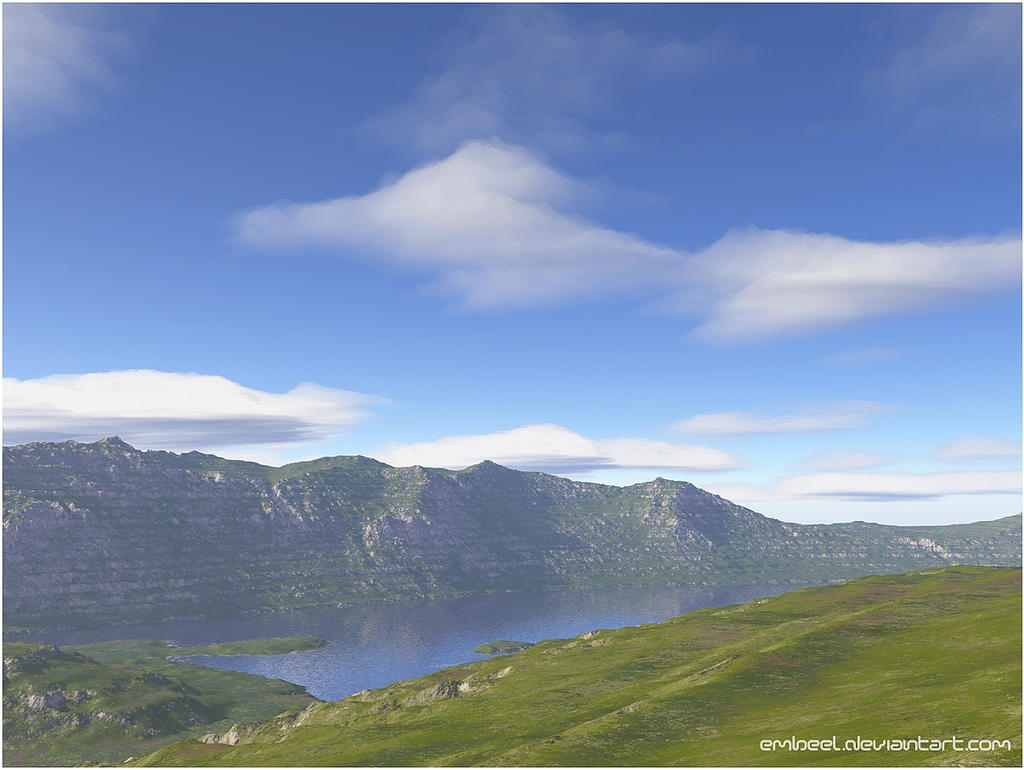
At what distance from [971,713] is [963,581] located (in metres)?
155

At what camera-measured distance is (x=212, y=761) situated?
123 metres

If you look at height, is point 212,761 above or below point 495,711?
below

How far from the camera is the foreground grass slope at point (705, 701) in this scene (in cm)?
6606

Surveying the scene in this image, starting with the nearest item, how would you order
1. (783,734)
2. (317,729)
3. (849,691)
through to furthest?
1. (783,734)
2. (849,691)
3. (317,729)

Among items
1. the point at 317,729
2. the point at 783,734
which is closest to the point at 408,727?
the point at 317,729

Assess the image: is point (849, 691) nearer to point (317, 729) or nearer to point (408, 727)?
point (408, 727)

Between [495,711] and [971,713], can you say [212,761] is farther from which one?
[971,713]

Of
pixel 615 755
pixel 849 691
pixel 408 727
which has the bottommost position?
pixel 408 727

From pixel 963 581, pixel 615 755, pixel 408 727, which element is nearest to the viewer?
pixel 615 755

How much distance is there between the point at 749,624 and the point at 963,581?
69.2 metres

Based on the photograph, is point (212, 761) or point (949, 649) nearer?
point (949, 649)

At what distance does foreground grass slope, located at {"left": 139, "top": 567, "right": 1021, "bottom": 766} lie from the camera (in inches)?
2601

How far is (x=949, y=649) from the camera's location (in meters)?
98.1

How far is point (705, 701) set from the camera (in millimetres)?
91062
